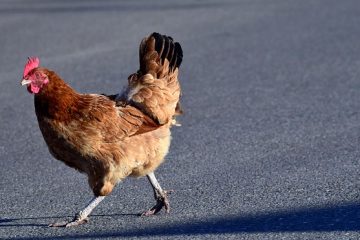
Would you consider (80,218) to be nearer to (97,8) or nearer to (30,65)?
(30,65)

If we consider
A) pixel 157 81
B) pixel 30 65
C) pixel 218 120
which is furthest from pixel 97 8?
pixel 30 65

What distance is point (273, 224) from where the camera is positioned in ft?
19.4

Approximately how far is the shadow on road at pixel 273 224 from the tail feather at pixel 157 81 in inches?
35.8

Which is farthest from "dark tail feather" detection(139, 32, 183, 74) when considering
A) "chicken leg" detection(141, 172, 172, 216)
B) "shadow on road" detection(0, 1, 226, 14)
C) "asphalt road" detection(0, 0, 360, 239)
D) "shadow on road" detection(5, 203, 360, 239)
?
"shadow on road" detection(0, 1, 226, 14)

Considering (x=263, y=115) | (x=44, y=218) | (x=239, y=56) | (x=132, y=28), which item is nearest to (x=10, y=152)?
(x=44, y=218)

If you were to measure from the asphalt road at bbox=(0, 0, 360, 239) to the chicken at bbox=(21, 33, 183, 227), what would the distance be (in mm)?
338

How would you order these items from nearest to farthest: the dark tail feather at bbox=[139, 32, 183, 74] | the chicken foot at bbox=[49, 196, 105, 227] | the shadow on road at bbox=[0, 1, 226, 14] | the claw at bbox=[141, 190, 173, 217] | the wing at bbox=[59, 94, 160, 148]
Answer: the wing at bbox=[59, 94, 160, 148] → the chicken foot at bbox=[49, 196, 105, 227] → the claw at bbox=[141, 190, 173, 217] → the dark tail feather at bbox=[139, 32, 183, 74] → the shadow on road at bbox=[0, 1, 226, 14]

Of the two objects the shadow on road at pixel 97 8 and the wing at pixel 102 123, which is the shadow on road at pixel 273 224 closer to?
the wing at pixel 102 123

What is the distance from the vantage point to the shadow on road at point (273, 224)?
228 inches

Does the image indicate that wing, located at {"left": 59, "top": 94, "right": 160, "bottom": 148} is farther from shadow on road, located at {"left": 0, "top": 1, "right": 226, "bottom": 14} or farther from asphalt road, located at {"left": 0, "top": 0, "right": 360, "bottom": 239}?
shadow on road, located at {"left": 0, "top": 1, "right": 226, "bottom": 14}

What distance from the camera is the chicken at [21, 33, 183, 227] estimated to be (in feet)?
19.9

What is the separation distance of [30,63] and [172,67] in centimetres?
122

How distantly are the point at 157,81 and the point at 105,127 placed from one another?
2.26 ft

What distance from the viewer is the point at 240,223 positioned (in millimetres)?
5973
